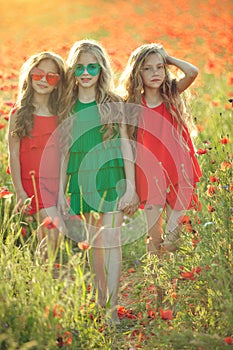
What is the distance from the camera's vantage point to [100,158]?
3.73 metres

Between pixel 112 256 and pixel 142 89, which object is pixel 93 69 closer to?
pixel 142 89

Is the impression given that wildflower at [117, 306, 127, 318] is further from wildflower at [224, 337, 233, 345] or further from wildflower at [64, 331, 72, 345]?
wildflower at [224, 337, 233, 345]

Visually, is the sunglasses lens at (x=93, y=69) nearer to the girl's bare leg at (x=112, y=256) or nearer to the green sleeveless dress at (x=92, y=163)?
the green sleeveless dress at (x=92, y=163)

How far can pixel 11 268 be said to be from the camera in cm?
286

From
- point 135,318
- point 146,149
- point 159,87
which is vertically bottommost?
point 135,318

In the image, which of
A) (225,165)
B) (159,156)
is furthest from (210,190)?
(159,156)

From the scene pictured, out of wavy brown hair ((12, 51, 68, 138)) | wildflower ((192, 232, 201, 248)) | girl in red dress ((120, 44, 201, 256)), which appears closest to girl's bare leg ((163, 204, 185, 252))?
girl in red dress ((120, 44, 201, 256))

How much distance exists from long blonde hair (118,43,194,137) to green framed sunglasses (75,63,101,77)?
0.22m

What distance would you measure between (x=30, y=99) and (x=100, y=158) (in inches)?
22.7

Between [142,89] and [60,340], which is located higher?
[142,89]

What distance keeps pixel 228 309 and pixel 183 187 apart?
109 cm

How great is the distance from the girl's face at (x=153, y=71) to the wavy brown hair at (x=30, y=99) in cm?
49

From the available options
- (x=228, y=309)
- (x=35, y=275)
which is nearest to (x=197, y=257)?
(x=228, y=309)

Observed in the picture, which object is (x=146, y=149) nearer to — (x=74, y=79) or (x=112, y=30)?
(x=74, y=79)
